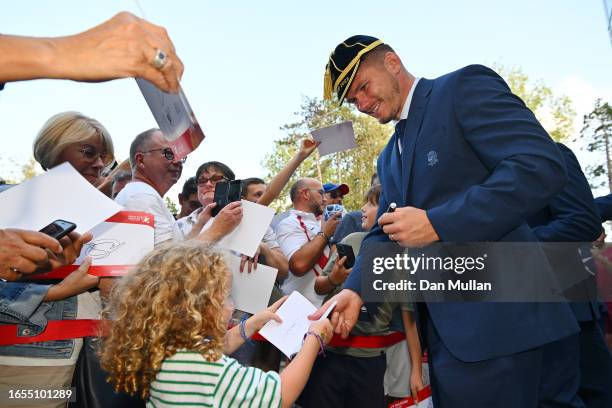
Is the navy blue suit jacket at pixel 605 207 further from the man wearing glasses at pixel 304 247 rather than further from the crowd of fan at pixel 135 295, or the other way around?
the man wearing glasses at pixel 304 247

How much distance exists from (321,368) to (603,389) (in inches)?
77.6

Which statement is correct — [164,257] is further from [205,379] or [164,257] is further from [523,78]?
[523,78]

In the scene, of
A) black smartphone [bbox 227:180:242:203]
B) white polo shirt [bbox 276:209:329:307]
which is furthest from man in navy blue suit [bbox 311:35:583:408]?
white polo shirt [bbox 276:209:329:307]

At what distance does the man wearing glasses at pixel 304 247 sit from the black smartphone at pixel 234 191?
1102 millimetres

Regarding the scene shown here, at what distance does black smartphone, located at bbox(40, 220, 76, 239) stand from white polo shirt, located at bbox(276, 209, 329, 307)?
9.29ft

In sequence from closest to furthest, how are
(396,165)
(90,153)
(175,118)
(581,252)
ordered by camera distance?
1. (175,118)
2. (396,165)
3. (90,153)
4. (581,252)

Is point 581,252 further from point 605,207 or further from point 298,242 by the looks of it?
point 298,242

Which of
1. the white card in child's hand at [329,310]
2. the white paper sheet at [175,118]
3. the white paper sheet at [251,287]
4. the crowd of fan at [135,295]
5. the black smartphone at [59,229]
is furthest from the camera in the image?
the white paper sheet at [251,287]

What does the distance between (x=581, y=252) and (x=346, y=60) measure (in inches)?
84.9

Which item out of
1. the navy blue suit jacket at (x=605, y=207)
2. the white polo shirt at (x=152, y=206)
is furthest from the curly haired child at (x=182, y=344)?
the navy blue suit jacket at (x=605, y=207)

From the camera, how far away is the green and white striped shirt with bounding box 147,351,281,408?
198cm

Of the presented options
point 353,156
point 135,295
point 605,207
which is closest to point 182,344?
point 135,295

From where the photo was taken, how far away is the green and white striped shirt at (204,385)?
77.9 inches

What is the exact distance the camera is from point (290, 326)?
103 inches
